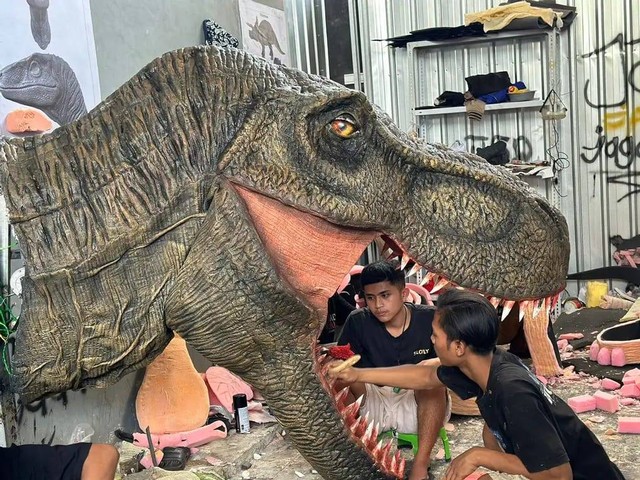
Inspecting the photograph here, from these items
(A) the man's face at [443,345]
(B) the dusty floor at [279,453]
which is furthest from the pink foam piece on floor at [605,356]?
(A) the man's face at [443,345]

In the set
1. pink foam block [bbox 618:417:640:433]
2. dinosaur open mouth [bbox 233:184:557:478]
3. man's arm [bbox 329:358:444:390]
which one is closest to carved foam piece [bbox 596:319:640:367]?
pink foam block [bbox 618:417:640:433]

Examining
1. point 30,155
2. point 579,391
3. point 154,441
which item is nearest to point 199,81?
point 30,155

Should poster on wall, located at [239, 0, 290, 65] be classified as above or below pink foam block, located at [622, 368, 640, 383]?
above

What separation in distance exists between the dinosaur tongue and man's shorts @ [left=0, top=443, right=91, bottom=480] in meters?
1.32

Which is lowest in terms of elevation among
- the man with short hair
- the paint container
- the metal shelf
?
the paint container

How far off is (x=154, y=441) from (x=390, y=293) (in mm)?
1719

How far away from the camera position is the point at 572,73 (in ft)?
29.9

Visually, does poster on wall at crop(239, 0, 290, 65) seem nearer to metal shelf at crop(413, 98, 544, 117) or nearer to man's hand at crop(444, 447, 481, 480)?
metal shelf at crop(413, 98, 544, 117)

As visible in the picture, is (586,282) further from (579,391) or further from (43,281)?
(43,281)

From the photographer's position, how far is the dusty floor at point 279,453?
167 inches

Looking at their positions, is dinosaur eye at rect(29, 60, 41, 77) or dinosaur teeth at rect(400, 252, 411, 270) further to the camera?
dinosaur eye at rect(29, 60, 41, 77)

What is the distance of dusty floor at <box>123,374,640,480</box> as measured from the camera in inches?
167

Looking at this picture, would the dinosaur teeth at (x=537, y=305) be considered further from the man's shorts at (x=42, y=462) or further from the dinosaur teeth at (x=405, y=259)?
the man's shorts at (x=42, y=462)

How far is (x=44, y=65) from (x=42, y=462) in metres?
2.23
